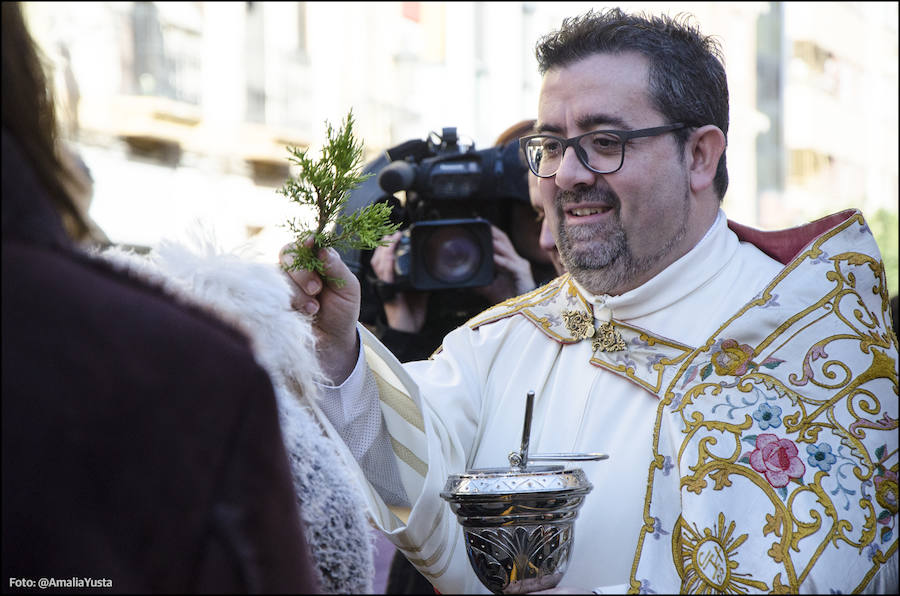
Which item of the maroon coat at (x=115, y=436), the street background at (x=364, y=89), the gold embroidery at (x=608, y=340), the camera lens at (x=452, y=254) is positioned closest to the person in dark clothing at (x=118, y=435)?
the maroon coat at (x=115, y=436)

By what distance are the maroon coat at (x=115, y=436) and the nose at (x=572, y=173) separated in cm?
186

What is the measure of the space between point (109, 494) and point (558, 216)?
2.02 meters

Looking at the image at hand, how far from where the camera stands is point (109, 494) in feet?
3.51

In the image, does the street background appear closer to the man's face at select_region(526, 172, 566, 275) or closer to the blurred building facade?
the blurred building facade

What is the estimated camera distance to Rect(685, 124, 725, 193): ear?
2.99m

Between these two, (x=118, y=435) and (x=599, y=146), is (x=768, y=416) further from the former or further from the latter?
(x=118, y=435)

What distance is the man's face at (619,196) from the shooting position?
2879 mm

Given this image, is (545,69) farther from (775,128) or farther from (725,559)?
(775,128)

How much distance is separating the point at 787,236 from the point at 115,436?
212 cm

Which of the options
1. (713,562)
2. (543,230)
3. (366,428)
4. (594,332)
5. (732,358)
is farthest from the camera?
(543,230)

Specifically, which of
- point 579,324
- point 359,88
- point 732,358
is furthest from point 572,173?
point 359,88

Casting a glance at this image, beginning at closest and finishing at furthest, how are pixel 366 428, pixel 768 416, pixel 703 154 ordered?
pixel 768 416 < pixel 366 428 < pixel 703 154

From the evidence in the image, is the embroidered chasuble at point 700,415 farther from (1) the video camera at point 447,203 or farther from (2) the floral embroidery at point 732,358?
(1) the video camera at point 447,203

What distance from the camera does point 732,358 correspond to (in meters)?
2.48
